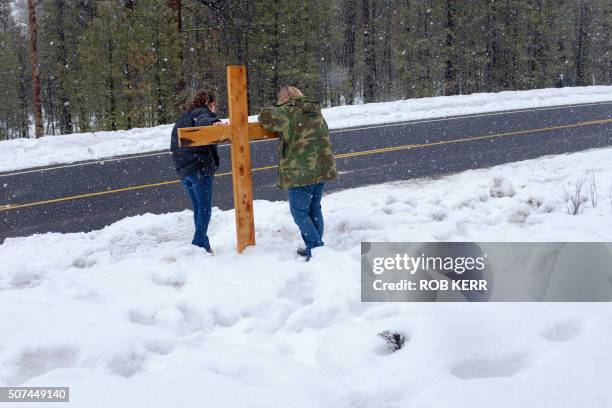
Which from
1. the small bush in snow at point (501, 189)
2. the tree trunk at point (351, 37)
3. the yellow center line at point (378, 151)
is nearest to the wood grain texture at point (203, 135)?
the small bush in snow at point (501, 189)

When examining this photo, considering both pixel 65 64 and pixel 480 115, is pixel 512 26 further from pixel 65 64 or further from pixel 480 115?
pixel 65 64

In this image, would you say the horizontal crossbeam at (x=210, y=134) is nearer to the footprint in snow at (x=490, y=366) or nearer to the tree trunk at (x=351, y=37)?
the footprint in snow at (x=490, y=366)

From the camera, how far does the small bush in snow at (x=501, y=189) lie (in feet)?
23.7

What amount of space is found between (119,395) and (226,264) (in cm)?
260

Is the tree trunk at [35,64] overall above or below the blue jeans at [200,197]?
above

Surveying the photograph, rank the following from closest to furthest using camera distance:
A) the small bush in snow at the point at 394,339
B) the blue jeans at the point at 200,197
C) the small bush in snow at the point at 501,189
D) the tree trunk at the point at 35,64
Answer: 1. the small bush in snow at the point at 394,339
2. the blue jeans at the point at 200,197
3. the small bush in snow at the point at 501,189
4. the tree trunk at the point at 35,64

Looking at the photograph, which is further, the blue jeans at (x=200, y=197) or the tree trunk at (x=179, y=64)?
the tree trunk at (x=179, y=64)

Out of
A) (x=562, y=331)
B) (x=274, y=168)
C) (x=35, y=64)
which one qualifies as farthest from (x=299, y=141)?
(x=35, y=64)

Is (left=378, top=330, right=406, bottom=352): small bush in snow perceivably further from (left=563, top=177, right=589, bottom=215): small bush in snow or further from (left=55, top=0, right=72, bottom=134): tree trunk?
(left=55, top=0, right=72, bottom=134): tree trunk

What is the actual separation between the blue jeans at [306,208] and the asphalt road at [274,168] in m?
3.44

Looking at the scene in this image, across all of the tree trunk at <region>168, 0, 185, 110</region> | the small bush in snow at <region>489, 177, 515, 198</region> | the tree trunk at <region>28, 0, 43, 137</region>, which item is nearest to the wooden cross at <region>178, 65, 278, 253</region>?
the small bush in snow at <region>489, 177, 515, 198</region>

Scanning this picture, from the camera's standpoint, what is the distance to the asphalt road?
883 centimetres

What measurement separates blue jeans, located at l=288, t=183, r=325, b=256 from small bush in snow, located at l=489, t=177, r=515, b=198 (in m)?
2.83

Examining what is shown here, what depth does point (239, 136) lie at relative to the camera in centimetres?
559
